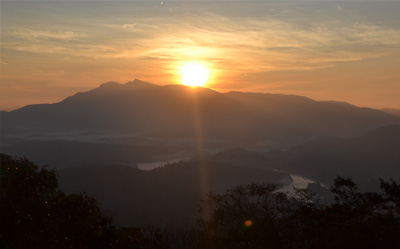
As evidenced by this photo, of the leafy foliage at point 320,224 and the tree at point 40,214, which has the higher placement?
the tree at point 40,214

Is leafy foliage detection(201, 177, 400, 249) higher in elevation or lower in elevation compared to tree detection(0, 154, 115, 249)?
lower

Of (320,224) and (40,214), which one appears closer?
(40,214)

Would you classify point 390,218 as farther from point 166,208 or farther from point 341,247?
point 166,208

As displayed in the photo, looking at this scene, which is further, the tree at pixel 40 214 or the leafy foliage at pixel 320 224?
the leafy foliage at pixel 320 224

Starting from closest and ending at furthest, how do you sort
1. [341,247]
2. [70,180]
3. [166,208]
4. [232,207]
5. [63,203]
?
[63,203] < [341,247] < [232,207] < [166,208] < [70,180]

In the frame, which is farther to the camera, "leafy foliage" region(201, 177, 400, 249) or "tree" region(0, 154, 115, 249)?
"leafy foliage" region(201, 177, 400, 249)

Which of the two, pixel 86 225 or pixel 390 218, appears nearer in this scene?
pixel 86 225

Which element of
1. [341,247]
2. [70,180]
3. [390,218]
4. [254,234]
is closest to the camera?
[341,247]

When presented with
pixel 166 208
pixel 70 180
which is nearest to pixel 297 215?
pixel 166 208

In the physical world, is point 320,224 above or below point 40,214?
below

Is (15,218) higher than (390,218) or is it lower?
higher

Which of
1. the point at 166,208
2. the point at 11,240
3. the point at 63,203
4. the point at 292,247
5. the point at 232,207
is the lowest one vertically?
the point at 166,208
